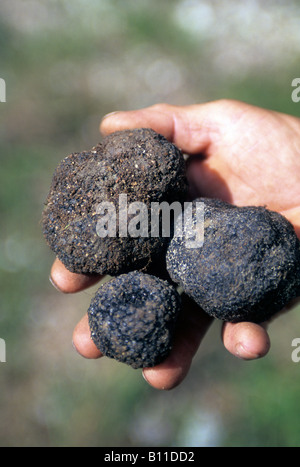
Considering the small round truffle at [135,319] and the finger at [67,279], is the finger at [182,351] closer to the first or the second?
the small round truffle at [135,319]

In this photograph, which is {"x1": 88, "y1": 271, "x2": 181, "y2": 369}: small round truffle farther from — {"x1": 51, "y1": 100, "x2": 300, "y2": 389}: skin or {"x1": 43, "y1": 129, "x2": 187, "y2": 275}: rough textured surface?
{"x1": 51, "y1": 100, "x2": 300, "y2": 389}: skin

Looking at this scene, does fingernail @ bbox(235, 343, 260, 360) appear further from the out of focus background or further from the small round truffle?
the out of focus background

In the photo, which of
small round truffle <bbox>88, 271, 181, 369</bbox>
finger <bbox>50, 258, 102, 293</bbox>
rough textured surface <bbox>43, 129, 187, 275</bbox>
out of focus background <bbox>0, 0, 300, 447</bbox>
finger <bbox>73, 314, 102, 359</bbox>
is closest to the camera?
small round truffle <bbox>88, 271, 181, 369</bbox>

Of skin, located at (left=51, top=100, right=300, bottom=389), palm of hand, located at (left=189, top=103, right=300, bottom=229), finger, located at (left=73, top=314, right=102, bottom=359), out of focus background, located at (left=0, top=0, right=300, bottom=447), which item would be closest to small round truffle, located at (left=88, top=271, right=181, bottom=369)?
finger, located at (left=73, top=314, right=102, bottom=359)

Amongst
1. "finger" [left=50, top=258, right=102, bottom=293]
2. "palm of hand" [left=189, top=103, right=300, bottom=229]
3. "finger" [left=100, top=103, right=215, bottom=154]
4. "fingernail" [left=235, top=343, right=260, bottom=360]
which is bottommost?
"fingernail" [left=235, top=343, right=260, bottom=360]

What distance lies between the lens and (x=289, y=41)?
416 cm

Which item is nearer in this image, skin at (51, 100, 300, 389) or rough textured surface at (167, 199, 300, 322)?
rough textured surface at (167, 199, 300, 322)

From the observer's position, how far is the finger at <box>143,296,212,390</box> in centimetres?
197

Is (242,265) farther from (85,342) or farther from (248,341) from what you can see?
(85,342)

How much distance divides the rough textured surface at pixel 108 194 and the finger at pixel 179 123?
1.43 ft

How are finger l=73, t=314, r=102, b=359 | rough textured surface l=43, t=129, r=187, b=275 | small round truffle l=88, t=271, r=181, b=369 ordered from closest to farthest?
small round truffle l=88, t=271, r=181, b=369 < rough textured surface l=43, t=129, r=187, b=275 < finger l=73, t=314, r=102, b=359

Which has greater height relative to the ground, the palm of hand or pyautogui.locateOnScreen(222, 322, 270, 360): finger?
the palm of hand

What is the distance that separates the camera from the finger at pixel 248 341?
1.86m

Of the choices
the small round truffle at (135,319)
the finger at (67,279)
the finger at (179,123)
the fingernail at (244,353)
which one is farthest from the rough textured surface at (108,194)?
the fingernail at (244,353)
